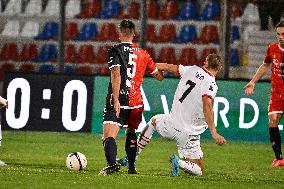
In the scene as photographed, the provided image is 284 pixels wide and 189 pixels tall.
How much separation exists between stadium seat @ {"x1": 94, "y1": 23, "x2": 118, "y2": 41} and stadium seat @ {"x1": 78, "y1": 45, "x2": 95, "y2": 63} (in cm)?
51

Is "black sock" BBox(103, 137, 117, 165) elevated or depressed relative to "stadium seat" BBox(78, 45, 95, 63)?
elevated

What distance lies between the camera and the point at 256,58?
76.5ft

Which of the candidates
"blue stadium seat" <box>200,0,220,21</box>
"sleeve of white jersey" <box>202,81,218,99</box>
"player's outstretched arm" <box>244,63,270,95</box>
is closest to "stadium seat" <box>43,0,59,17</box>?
"blue stadium seat" <box>200,0,220,21</box>

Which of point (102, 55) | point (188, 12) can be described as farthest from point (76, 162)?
point (188, 12)

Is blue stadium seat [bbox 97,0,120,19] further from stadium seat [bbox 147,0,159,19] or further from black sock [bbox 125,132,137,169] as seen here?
black sock [bbox 125,132,137,169]

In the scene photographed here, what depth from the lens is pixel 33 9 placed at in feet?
93.3

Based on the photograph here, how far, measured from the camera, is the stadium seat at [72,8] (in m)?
27.9

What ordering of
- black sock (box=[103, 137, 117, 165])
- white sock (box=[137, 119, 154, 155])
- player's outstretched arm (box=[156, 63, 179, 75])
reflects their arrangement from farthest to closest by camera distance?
white sock (box=[137, 119, 154, 155]), player's outstretched arm (box=[156, 63, 179, 75]), black sock (box=[103, 137, 117, 165])

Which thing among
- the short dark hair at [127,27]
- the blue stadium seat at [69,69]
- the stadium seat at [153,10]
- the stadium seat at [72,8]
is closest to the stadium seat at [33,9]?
the stadium seat at [72,8]

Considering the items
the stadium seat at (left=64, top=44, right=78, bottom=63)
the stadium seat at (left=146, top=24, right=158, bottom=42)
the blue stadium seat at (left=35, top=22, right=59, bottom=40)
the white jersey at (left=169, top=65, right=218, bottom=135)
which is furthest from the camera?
the blue stadium seat at (left=35, top=22, right=59, bottom=40)

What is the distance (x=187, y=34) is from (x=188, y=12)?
25.3 inches

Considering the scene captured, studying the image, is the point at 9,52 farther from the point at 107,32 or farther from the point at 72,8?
the point at 107,32

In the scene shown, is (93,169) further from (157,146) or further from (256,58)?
(256,58)

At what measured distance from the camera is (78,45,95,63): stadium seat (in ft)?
86.7
